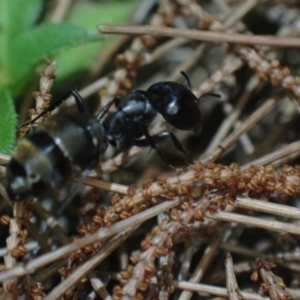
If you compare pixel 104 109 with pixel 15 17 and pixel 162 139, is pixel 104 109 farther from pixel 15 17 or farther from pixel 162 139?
pixel 15 17

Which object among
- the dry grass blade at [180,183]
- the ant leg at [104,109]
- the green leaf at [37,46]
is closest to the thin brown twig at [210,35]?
the dry grass blade at [180,183]

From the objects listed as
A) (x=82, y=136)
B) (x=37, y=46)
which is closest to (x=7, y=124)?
(x=82, y=136)

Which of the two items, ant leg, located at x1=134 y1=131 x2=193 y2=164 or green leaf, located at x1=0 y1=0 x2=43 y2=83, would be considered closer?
ant leg, located at x1=134 y1=131 x2=193 y2=164

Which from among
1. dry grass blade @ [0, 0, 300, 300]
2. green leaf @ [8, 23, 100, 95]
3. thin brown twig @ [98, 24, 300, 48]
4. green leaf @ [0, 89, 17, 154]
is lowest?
dry grass blade @ [0, 0, 300, 300]

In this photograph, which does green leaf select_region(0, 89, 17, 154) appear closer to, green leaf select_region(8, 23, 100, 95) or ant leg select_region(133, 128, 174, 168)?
green leaf select_region(8, 23, 100, 95)

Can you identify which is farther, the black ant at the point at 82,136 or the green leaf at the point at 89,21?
the green leaf at the point at 89,21

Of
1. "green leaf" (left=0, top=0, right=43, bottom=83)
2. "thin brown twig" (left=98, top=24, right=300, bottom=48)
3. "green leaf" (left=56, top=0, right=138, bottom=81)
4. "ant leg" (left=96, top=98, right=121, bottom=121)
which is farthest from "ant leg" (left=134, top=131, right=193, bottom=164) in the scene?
"green leaf" (left=0, top=0, right=43, bottom=83)

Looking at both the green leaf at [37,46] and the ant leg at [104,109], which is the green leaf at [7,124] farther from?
the ant leg at [104,109]
